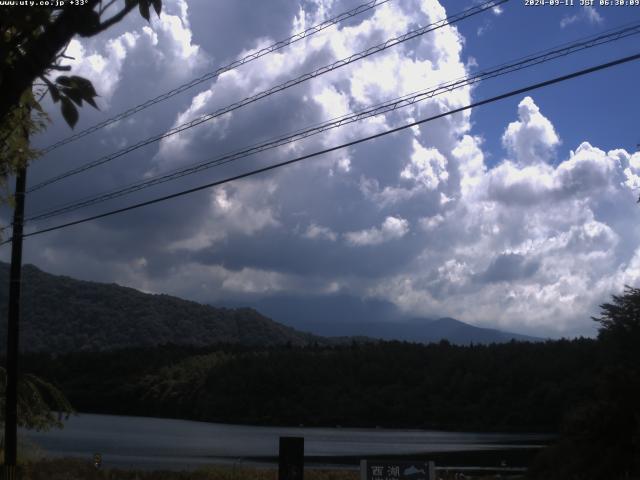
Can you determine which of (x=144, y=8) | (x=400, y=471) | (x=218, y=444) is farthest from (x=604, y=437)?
(x=218, y=444)

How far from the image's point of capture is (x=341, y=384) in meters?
101

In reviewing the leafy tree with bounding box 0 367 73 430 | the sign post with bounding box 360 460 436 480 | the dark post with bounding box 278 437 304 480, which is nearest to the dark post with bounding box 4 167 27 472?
the leafy tree with bounding box 0 367 73 430

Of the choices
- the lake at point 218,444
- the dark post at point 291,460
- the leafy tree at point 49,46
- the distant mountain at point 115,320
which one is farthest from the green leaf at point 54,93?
the distant mountain at point 115,320

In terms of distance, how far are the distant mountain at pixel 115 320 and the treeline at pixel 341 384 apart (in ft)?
104

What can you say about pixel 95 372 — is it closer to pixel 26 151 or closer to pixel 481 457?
pixel 481 457

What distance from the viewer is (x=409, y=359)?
336ft

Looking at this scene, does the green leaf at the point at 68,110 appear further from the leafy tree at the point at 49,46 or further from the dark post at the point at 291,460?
the dark post at the point at 291,460

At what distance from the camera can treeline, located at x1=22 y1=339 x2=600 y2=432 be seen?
8544cm

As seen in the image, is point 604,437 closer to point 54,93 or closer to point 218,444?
point 54,93

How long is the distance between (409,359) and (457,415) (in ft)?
38.2

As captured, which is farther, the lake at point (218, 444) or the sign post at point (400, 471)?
the lake at point (218, 444)

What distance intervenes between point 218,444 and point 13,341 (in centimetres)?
4548

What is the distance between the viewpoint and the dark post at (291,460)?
11.4m

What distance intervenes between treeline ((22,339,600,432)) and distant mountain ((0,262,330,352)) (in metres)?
31.7
